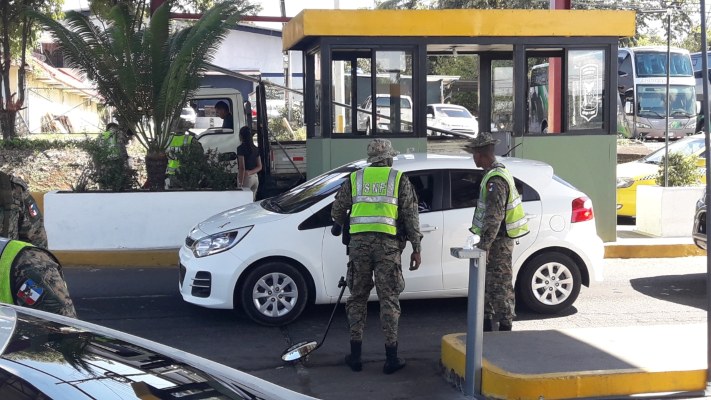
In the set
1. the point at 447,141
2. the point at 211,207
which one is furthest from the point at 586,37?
the point at 211,207

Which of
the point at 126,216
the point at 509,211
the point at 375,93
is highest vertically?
the point at 375,93

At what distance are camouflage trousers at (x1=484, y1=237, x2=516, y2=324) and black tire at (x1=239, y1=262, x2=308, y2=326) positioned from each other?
1826mm

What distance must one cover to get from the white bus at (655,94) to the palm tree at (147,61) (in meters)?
24.7

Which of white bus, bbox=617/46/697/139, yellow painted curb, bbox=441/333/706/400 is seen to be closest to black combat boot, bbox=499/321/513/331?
yellow painted curb, bbox=441/333/706/400

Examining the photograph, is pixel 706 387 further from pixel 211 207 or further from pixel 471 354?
pixel 211 207

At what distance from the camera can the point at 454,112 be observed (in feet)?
101

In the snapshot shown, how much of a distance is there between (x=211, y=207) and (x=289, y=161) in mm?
3494

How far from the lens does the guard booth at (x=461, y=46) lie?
477 inches

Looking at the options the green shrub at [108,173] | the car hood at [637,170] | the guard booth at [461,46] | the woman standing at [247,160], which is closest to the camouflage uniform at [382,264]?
the guard booth at [461,46]

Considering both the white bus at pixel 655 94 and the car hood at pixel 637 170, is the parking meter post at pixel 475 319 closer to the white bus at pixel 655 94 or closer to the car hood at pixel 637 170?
the car hood at pixel 637 170

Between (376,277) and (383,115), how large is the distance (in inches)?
229

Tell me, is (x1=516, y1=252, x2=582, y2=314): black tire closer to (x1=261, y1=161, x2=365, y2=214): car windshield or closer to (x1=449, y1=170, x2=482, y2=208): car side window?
(x1=449, y1=170, x2=482, y2=208): car side window

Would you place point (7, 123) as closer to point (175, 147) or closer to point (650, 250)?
point (175, 147)

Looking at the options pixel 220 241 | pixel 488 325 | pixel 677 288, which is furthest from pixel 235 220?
pixel 677 288
